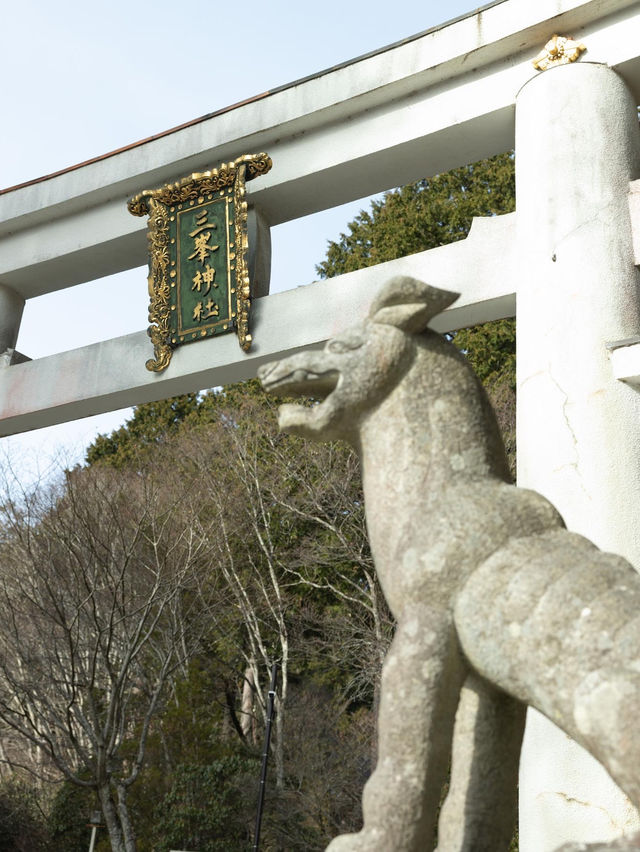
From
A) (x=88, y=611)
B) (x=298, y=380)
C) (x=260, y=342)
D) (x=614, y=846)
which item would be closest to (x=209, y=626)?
(x=88, y=611)

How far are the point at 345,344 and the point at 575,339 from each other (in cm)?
248

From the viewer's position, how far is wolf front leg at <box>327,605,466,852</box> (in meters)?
1.62

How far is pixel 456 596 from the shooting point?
1.71 meters

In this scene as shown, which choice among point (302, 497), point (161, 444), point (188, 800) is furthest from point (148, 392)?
point (161, 444)

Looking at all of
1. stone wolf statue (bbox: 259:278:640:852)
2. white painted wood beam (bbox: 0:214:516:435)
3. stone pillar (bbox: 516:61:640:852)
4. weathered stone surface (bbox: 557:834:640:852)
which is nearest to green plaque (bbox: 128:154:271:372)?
white painted wood beam (bbox: 0:214:516:435)

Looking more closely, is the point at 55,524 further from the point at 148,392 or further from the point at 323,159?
the point at 323,159

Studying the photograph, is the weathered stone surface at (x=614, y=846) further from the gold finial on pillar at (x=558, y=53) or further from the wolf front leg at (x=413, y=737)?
the gold finial on pillar at (x=558, y=53)

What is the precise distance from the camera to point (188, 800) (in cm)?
970

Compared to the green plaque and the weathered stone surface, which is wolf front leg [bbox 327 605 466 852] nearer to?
the weathered stone surface

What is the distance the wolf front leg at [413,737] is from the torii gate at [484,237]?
219cm

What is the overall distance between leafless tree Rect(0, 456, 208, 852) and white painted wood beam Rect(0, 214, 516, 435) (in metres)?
3.03

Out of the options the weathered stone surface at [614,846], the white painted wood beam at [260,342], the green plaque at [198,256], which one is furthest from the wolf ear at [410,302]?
the green plaque at [198,256]

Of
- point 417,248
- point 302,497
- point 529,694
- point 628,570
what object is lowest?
point 529,694

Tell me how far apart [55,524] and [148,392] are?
15.0 feet
